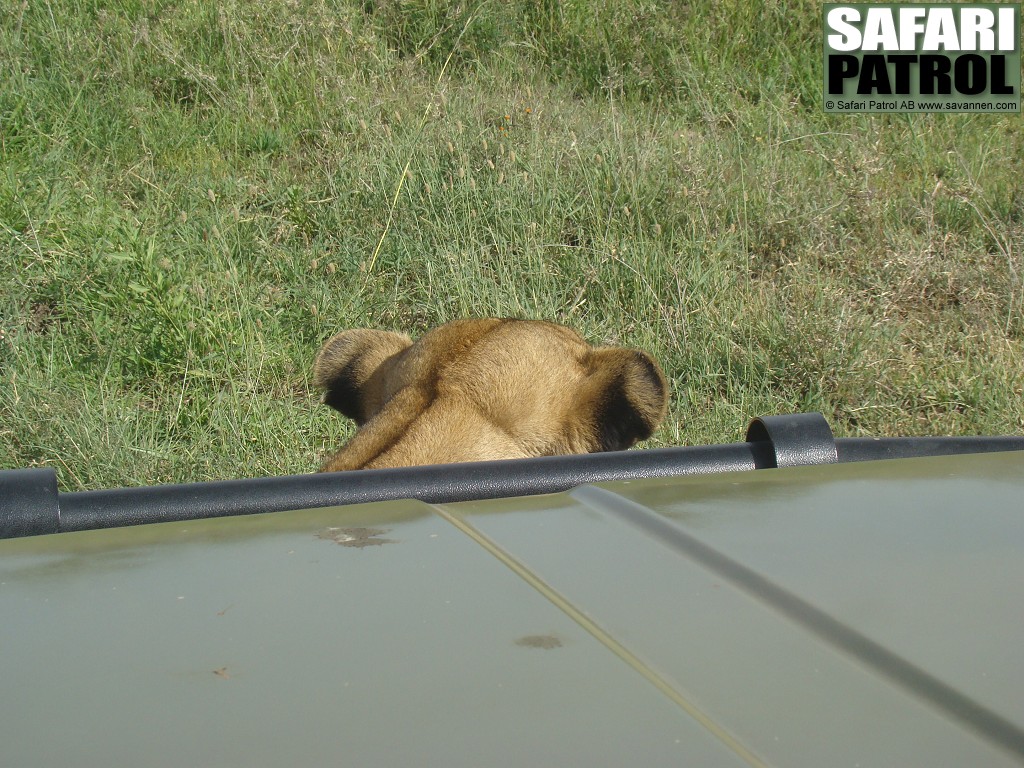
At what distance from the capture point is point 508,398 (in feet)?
9.99

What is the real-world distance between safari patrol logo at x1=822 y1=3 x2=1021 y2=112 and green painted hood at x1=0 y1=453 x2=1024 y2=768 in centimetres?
766

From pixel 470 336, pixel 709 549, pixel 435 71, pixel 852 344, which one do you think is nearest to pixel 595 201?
pixel 852 344

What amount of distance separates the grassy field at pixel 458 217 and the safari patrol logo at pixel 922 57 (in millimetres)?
213

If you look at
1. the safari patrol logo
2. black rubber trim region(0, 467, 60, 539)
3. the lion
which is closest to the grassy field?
the safari patrol logo

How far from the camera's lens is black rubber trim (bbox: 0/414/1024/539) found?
5.25 ft

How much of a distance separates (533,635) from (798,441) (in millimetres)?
925

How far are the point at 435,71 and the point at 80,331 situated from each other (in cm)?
390

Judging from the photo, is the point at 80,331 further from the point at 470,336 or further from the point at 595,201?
the point at 470,336

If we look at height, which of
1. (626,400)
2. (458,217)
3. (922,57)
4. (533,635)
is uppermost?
(922,57)

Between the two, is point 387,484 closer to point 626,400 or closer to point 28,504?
point 28,504

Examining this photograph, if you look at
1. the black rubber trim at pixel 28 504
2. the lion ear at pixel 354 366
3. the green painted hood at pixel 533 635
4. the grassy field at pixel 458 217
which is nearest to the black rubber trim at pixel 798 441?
the green painted hood at pixel 533 635

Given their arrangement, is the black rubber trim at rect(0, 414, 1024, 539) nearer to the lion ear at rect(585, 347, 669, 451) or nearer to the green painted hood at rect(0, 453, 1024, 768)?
the green painted hood at rect(0, 453, 1024, 768)

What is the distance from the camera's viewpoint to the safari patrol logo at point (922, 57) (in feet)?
28.3

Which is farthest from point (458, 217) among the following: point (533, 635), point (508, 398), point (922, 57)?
point (533, 635)
